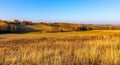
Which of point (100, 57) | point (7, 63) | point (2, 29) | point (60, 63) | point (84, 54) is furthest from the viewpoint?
point (2, 29)

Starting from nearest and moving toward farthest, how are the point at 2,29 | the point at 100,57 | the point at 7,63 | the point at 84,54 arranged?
the point at 7,63
the point at 100,57
the point at 84,54
the point at 2,29

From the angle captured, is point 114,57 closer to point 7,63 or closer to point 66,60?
point 66,60

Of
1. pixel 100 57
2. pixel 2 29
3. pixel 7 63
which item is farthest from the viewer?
pixel 2 29

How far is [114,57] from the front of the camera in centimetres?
581

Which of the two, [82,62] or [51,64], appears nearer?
[51,64]

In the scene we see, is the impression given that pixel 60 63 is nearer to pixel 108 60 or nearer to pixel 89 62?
pixel 89 62

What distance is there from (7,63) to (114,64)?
2940 millimetres

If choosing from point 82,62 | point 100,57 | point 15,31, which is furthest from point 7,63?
point 15,31

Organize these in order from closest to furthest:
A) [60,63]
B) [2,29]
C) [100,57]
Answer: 1. [60,63]
2. [100,57]
3. [2,29]

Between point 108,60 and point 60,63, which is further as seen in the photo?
point 108,60

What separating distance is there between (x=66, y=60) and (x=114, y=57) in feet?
4.71

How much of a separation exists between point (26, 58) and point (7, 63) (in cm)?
57

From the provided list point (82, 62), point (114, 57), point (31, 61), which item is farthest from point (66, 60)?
point (114, 57)

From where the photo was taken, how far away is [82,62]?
5.55 m
